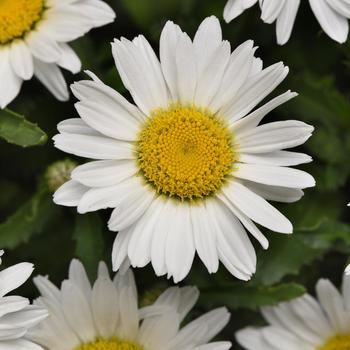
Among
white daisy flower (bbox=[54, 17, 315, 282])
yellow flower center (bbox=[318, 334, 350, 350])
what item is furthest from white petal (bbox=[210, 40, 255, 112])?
yellow flower center (bbox=[318, 334, 350, 350])

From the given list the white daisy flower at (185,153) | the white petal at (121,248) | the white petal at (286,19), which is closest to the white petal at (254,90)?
the white daisy flower at (185,153)

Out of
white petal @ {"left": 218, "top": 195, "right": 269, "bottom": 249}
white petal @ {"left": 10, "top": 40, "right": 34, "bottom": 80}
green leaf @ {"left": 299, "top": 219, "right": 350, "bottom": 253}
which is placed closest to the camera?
white petal @ {"left": 218, "top": 195, "right": 269, "bottom": 249}

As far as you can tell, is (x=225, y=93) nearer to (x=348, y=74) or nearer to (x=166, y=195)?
(x=166, y=195)

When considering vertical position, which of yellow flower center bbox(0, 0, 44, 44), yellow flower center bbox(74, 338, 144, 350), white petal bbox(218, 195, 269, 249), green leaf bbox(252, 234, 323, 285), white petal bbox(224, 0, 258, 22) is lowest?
yellow flower center bbox(74, 338, 144, 350)

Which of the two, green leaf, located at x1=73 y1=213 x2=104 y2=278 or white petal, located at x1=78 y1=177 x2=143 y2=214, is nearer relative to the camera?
white petal, located at x1=78 y1=177 x2=143 y2=214

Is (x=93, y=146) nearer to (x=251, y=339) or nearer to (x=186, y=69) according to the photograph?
(x=186, y=69)

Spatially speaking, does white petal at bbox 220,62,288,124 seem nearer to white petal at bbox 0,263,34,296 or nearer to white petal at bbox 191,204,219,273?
white petal at bbox 191,204,219,273

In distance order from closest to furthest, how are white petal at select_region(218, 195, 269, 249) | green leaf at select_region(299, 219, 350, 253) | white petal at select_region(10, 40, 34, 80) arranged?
white petal at select_region(218, 195, 269, 249), white petal at select_region(10, 40, 34, 80), green leaf at select_region(299, 219, 350, 253)
